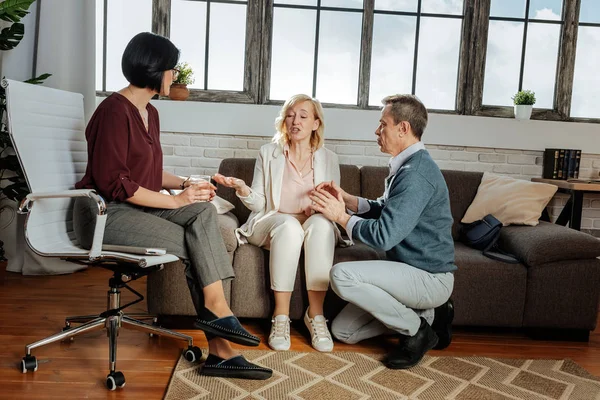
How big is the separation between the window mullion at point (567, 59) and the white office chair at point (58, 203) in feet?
10.2

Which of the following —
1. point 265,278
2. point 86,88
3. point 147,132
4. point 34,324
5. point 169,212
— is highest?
point 86,88

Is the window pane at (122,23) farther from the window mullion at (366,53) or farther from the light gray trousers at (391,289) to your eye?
the light gray trousers at (391,289)

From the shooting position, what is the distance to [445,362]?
2.43m

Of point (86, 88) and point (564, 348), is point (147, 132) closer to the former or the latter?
point (86, 88)

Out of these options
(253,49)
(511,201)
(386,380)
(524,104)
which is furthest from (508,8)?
(386,380)

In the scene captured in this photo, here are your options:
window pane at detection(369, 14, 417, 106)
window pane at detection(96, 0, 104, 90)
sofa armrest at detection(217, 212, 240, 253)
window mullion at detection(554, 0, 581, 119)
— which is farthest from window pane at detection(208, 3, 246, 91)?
window mullion at detection(554, 0, 581, 119)

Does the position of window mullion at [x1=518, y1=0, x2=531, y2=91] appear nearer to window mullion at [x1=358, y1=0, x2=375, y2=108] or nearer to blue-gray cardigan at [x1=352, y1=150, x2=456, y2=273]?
window mullion at [x1=358, y1=0, x2=375, y2=108]

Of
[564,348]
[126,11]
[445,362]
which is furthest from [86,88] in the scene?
[564,348]

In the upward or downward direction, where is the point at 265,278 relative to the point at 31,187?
downward

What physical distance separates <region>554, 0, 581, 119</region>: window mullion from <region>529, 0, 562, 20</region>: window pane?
0.16 feet

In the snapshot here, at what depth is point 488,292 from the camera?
2732 mm

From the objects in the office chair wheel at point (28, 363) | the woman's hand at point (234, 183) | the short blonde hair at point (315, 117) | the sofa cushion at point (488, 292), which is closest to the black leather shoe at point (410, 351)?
the sofa cushion at point (488, 292)

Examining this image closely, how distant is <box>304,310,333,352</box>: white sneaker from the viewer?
2.50 metres

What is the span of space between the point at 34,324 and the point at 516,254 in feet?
7.55
